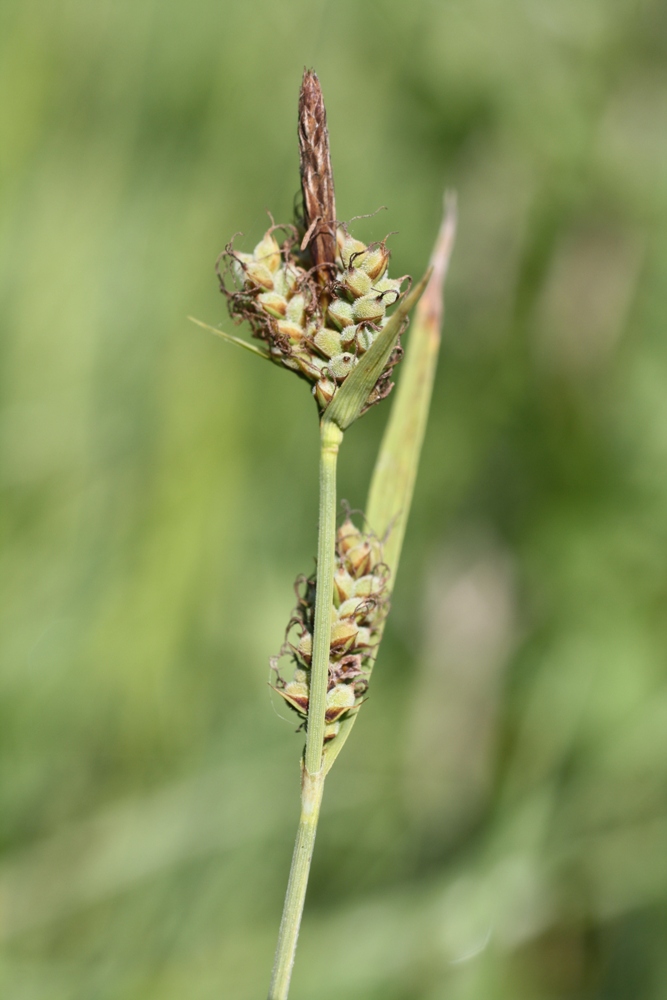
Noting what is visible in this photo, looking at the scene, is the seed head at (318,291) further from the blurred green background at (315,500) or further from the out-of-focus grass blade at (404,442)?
the blurred green background at (315,500)

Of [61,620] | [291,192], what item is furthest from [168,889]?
[291,192]

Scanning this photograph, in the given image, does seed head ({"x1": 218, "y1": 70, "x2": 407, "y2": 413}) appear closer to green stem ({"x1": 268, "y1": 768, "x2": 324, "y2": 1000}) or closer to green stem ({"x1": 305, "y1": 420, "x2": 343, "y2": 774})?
green stem ({"x1": 305, "y1": 420, "x2": 343, "y2": 774})

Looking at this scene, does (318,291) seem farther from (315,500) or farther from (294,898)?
(315,500)

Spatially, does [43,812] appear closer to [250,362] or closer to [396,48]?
[250,362]

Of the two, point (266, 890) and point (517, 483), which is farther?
point (517, 483)

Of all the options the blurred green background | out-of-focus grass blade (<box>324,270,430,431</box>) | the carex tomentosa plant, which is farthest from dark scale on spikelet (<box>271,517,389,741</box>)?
the blurred green background

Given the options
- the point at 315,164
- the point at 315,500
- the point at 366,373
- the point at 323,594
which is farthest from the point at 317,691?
the point at 315,500
